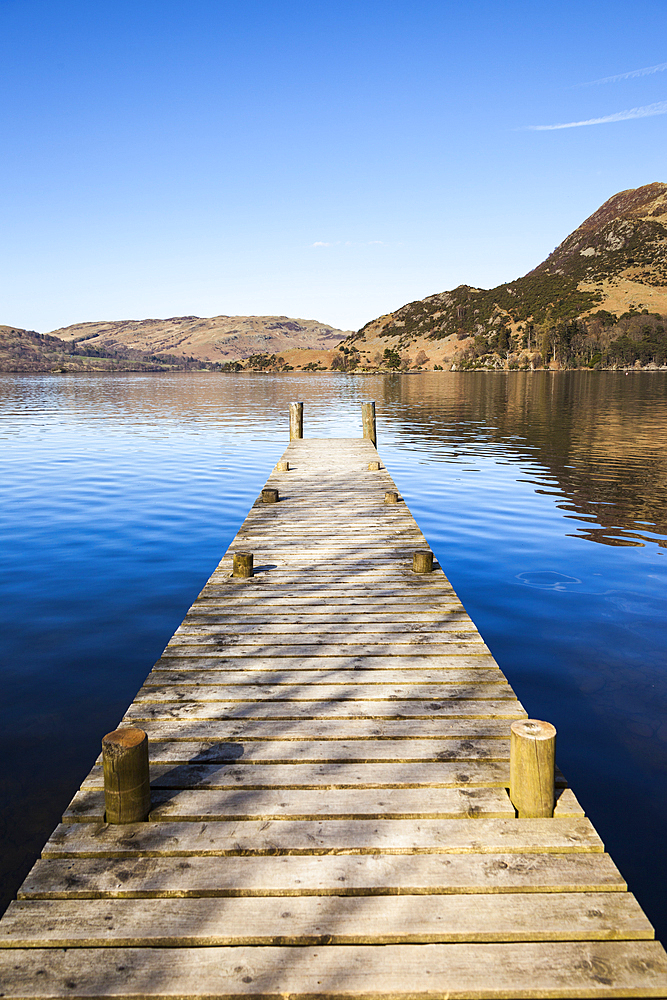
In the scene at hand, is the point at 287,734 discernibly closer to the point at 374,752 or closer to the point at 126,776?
the point at 374,752

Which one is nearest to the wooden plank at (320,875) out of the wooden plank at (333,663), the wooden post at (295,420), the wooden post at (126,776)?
the wooden post at (126,776)

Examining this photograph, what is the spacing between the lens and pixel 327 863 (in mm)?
3566

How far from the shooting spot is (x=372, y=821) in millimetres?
3893

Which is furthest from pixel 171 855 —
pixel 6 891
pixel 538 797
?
pixel 538 797

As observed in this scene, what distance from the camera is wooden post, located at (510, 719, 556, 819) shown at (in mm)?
3867

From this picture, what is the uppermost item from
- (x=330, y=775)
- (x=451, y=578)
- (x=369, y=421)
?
(x=369, y=421)

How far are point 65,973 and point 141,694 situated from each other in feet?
8.75

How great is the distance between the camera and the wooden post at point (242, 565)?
874cm

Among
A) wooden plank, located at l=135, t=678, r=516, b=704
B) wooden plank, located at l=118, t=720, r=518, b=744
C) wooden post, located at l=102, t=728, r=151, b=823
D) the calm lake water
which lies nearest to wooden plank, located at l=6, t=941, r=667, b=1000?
wooden post, located at l=102, t=728, r=151, b=823

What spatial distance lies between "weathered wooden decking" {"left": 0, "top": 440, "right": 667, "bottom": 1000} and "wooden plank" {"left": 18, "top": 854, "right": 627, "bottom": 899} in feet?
0.04

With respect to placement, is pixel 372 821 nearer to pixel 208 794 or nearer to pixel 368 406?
pixel 208 794

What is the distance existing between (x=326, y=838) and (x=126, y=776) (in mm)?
1268

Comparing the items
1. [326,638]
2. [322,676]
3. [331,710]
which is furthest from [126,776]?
[326,638]

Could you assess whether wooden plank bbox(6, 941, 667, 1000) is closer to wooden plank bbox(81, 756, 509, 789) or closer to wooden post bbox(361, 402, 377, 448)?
wooden plank bbox(81, 756, 509, 789)
